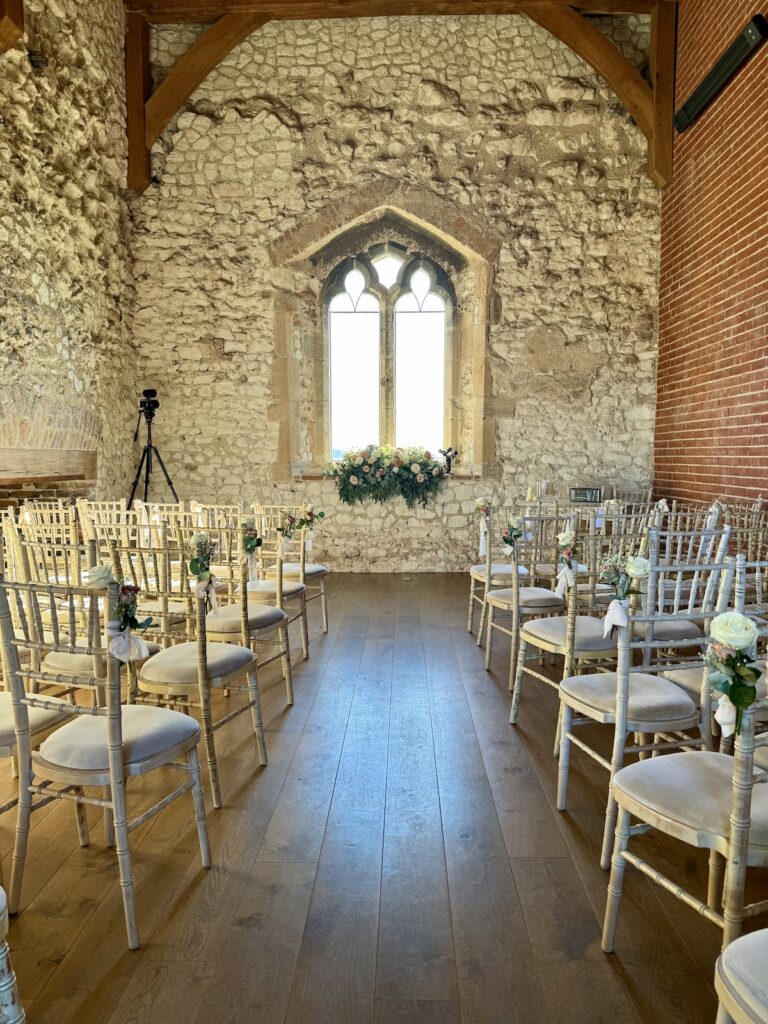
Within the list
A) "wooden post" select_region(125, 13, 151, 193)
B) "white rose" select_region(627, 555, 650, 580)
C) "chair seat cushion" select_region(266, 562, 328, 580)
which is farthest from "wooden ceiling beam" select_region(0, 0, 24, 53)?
"white rose" select_region(627, 555, 650, 580)

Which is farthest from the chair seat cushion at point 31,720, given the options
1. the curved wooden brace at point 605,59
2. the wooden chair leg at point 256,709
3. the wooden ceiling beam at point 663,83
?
the curved wooden brace at point 605,59

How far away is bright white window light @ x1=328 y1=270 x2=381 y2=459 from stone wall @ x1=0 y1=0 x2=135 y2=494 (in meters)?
2.27

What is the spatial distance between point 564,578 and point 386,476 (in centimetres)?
430

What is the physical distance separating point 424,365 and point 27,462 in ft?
14.3

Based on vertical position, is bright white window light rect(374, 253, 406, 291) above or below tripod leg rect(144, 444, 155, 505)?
above

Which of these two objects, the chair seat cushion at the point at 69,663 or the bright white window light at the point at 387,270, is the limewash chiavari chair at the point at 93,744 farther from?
the bright white window light at the point at 387,270

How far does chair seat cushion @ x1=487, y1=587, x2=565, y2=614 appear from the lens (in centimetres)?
381

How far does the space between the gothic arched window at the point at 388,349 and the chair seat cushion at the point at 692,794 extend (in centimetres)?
624

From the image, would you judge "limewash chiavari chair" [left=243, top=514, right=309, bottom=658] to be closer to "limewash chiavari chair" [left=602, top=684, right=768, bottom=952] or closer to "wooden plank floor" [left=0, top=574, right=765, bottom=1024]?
"wooden plank floor" [left=0, top=574, right=765, bottom=1024]

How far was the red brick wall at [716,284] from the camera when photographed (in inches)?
198

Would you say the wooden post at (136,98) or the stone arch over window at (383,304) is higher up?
the wooden post at (136,98)

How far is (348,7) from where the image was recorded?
22.3 ft

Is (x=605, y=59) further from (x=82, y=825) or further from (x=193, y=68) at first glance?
(x=82, y=825)

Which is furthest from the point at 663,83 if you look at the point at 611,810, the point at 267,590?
the point at 611,810
